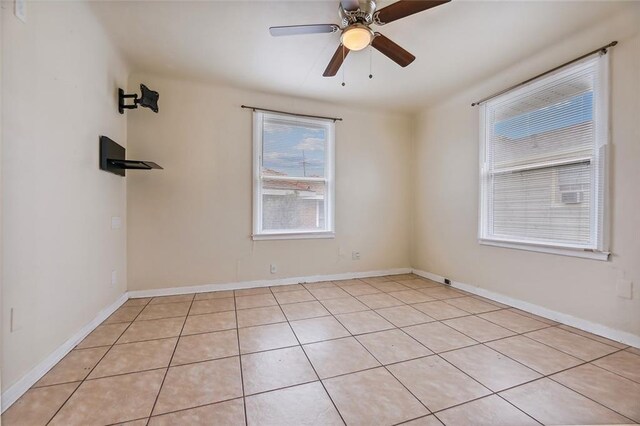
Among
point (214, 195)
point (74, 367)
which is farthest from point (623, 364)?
point (214, 195)

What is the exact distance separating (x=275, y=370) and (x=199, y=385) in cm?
44

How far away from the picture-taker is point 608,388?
1.52m

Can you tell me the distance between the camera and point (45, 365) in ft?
5.30

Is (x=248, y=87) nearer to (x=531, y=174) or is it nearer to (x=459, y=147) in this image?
(x=459, y=147)

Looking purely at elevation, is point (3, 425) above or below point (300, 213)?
below

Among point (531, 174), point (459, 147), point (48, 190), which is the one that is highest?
point (459, 147)

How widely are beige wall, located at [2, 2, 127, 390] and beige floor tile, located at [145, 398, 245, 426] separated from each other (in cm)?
86

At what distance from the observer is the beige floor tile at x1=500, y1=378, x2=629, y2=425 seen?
1.28 metres

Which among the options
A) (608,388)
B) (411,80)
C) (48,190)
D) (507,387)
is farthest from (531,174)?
(48,190)

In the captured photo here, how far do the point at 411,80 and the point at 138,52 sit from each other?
297cm

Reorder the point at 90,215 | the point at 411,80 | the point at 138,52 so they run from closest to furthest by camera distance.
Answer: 1. the point at 90,215
2. the point at 138,52
3. the point at 411,80

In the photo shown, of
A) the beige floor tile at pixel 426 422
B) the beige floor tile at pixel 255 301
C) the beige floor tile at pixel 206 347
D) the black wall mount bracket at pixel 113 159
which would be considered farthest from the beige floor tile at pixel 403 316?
the black wall mount bracket at pixel 113 159

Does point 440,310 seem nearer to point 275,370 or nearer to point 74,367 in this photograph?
point 275,370

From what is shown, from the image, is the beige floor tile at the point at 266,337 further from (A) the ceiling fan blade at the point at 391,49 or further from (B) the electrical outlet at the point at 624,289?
(B) the electrical outlet at the point at 624,289
